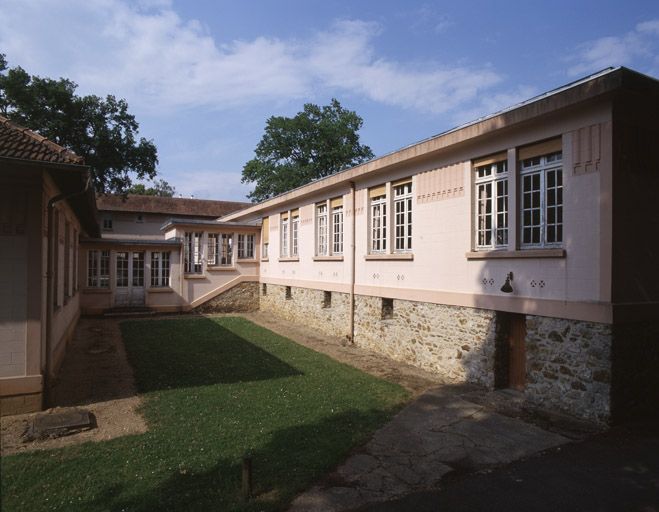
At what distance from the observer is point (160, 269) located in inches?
782

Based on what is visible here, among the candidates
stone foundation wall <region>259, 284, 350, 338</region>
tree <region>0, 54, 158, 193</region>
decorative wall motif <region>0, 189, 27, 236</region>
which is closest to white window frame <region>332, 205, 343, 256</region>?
stone foundation wall <region>259, 284, 350, 338</region>

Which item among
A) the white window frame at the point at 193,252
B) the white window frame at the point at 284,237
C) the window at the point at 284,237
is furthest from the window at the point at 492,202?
the white window frame at the point at 193,252

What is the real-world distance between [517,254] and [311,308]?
365 inches

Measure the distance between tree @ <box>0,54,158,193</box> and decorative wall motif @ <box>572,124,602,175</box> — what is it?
25.7 metres

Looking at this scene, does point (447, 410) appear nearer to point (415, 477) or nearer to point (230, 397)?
point (415, 477)

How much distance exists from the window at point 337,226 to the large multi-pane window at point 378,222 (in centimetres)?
197

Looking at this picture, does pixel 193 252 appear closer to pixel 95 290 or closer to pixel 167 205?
pixel 95 290

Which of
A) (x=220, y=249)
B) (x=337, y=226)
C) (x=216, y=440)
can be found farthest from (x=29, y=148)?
(x=220, y=249)

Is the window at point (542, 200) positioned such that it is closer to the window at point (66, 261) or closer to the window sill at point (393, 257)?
the window sill at point (393, 257)

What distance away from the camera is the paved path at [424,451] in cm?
480

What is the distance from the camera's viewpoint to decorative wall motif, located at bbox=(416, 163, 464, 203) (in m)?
9.44

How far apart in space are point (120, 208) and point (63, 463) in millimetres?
35935

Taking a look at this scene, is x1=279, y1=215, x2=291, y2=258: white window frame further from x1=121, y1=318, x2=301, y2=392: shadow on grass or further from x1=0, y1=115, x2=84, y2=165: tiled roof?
x1=0, y1=115, x2=84, y2=165: tiled roof

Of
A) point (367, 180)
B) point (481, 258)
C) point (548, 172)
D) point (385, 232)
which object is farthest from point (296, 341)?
point (548, 172)
